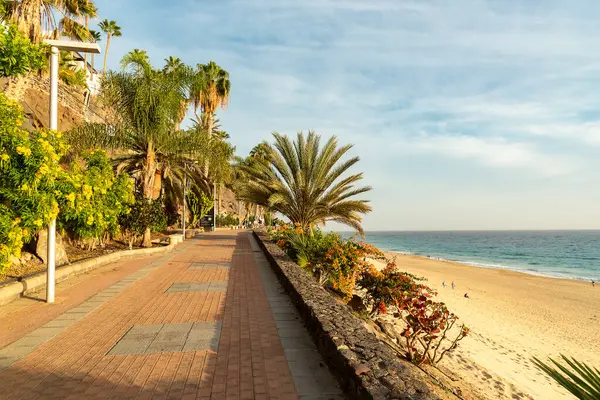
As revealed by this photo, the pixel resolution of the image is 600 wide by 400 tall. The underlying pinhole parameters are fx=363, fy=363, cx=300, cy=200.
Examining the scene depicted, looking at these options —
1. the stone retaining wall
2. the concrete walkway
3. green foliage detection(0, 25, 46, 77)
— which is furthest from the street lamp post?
the stone retaining wall

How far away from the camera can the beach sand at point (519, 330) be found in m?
8.01

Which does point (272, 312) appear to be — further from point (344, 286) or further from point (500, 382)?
point (500, 382)

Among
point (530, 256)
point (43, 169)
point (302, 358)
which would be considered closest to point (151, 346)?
point (302, 358)

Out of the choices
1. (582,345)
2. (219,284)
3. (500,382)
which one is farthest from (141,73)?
(582,345)

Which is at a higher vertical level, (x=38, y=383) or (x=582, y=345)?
(x=38, y=383)

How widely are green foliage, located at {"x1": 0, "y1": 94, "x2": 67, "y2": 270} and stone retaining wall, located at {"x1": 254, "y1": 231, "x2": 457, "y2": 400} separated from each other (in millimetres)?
4819

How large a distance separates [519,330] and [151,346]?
1388cm

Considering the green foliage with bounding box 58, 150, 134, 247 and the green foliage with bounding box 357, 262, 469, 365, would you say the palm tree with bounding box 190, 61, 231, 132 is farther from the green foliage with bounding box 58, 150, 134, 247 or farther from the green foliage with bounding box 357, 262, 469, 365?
the green foliage with bounding box 357, 262, 469, 365

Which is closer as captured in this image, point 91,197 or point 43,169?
point 43,169

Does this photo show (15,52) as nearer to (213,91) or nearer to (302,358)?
(302,358)

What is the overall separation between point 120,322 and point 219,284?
3262mm

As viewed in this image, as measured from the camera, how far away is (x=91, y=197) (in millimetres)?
9664

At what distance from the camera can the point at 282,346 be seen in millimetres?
5031

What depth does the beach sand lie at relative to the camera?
8006 mm
